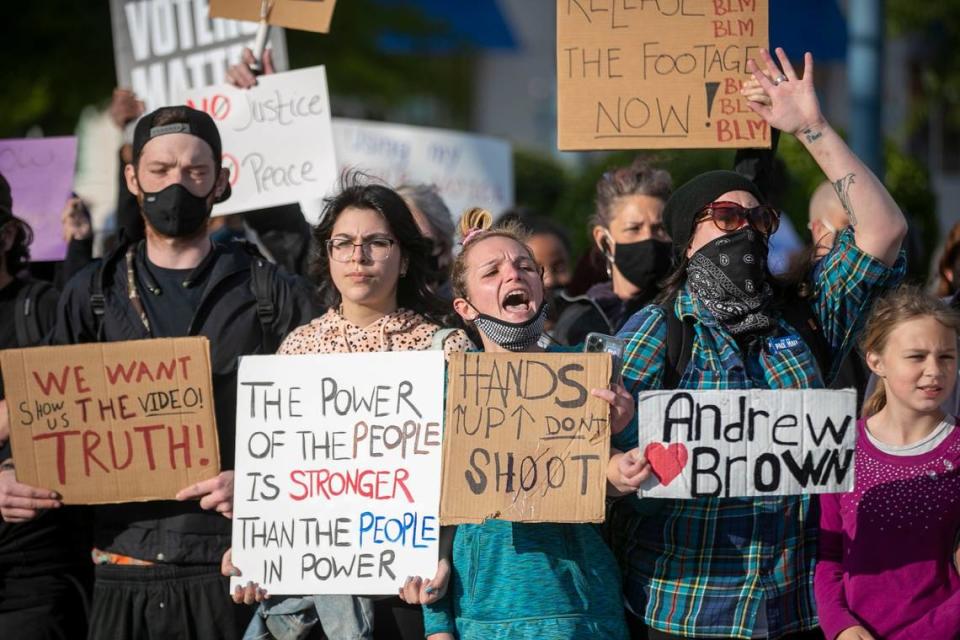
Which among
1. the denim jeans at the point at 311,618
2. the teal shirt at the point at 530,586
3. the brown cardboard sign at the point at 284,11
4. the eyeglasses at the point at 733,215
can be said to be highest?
the brown cardboard sign at the point at 284,11

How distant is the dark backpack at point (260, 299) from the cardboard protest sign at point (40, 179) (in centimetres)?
159

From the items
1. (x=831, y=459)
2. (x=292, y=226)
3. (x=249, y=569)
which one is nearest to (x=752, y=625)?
(x=831, y=459)

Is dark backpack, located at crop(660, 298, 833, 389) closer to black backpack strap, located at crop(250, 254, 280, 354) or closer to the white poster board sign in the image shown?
black backpack strap, located at crop(250, 254, 280, 354)

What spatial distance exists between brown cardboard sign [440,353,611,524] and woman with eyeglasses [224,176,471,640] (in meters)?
0.30

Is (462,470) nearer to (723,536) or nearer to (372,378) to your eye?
(372,378)

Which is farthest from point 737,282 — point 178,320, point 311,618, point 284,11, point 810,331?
point 284,11

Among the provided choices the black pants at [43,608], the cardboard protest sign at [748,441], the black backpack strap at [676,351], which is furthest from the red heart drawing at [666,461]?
the black pants at [43,608]

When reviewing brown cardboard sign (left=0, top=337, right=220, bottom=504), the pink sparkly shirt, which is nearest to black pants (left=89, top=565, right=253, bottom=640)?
brown cardboard sign (left=0, top=337, right=220, bottom=504)

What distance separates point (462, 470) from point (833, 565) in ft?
3.53

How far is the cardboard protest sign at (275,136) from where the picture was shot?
18.1ft

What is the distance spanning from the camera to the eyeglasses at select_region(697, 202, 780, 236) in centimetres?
355

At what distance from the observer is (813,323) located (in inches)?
143

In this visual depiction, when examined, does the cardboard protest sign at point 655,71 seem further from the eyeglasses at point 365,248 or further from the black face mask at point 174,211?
the black face mask at point 174,211

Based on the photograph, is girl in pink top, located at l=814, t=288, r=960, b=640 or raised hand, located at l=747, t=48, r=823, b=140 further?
raised hand, located at l=747, t=48, r=823, b=140
